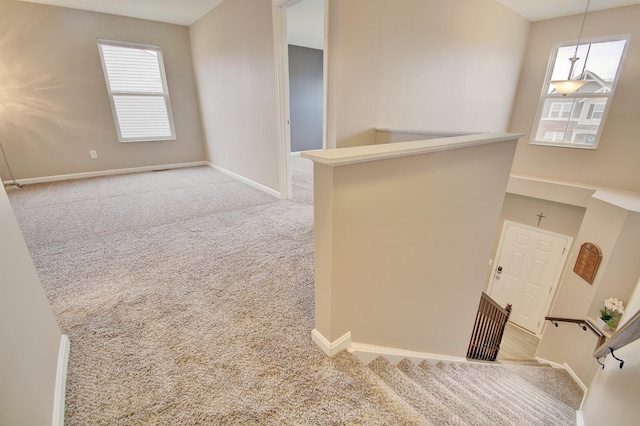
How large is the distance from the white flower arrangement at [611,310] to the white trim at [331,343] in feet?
12.1

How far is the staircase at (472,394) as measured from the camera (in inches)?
49.5

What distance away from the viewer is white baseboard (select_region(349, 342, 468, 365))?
1444 millimetres

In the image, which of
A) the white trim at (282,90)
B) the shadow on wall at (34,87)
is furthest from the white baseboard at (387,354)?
the shadow on wall at (34,87)

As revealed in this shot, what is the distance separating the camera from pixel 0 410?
2.02 feet

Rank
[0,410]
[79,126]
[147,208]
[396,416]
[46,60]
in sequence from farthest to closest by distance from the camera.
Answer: [79,126]
[46,60]
[147,208]
[396,416]
[0,410]

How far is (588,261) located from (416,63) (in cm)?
328

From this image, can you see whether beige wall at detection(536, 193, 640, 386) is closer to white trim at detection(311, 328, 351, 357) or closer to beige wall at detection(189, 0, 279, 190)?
white trim at detection(311, 328, 351, 357)

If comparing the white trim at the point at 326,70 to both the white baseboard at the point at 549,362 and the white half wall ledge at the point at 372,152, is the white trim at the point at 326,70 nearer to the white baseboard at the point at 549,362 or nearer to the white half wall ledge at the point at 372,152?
the white half wall ledge at the point at 372,152

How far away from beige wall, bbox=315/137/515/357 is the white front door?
3.35 m

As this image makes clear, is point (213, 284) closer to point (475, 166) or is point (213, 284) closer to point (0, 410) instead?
point (0, 410)

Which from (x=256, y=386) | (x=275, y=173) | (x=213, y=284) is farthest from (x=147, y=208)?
(x=256, y=386)

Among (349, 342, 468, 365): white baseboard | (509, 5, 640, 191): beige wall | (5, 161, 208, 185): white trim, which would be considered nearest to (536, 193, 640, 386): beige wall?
(509, 5, 640, 191): beige wall

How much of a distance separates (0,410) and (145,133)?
499 centimetres

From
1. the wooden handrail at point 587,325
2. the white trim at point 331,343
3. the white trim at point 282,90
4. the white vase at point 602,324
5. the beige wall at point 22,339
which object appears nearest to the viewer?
the beige wall at point 22,339
